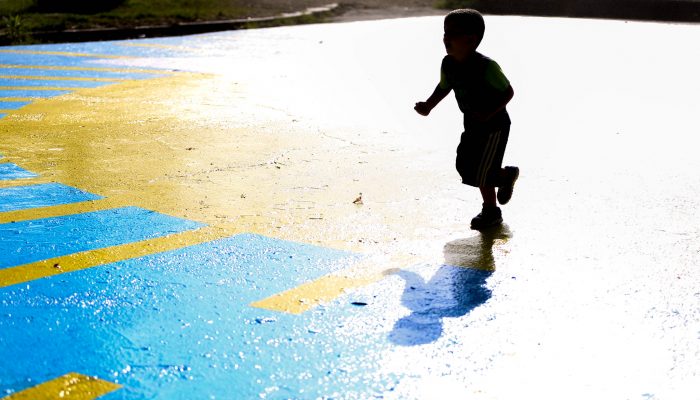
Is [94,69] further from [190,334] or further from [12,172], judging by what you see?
[190,334]

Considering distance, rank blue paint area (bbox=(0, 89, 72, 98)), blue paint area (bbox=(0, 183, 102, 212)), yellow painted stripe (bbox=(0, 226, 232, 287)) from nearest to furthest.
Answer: yellow painted stripe (bbox=(0, 226, 232, 287)), blue paint area (bbox=(0, 183, 102, 212)), blue paint area (bbox=(0, 89, 72, 98))

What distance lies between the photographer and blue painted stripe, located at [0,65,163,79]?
34.4 feet

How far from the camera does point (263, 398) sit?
2609 millimetres

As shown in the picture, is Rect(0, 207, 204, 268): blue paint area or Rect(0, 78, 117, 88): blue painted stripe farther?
Rect(0, 78, 117, 88): blue painted stripe

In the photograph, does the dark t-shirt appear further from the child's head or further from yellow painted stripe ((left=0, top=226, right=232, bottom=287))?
yellow painted stripe ((left=0, top=226, right=232, bottom=287))

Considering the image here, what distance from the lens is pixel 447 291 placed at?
11.8 ft

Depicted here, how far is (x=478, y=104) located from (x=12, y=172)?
10.3 ft

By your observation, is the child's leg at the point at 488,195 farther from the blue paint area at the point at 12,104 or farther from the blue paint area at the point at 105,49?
the blue paint area at the point at 105,49

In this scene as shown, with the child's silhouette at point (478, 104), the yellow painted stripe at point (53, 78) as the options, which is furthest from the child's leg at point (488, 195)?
the yellow painted stripe at point (53, 78)

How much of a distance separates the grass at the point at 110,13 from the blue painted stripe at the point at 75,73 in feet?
11.0

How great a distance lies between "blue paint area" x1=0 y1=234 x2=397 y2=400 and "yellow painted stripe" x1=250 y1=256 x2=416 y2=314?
7 centimetres

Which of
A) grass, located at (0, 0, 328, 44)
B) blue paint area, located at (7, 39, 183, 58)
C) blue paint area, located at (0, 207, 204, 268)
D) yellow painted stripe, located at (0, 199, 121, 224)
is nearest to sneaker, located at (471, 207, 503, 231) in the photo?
blue paint area, located at (0, 207, 204, 268)

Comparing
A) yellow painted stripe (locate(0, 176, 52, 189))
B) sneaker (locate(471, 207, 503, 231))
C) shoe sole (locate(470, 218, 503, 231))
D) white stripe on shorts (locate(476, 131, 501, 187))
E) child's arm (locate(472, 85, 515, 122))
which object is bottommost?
shoe sole (locate(470, 218, 503, 231))

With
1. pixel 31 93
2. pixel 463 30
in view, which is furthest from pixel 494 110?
pixel 31 93
